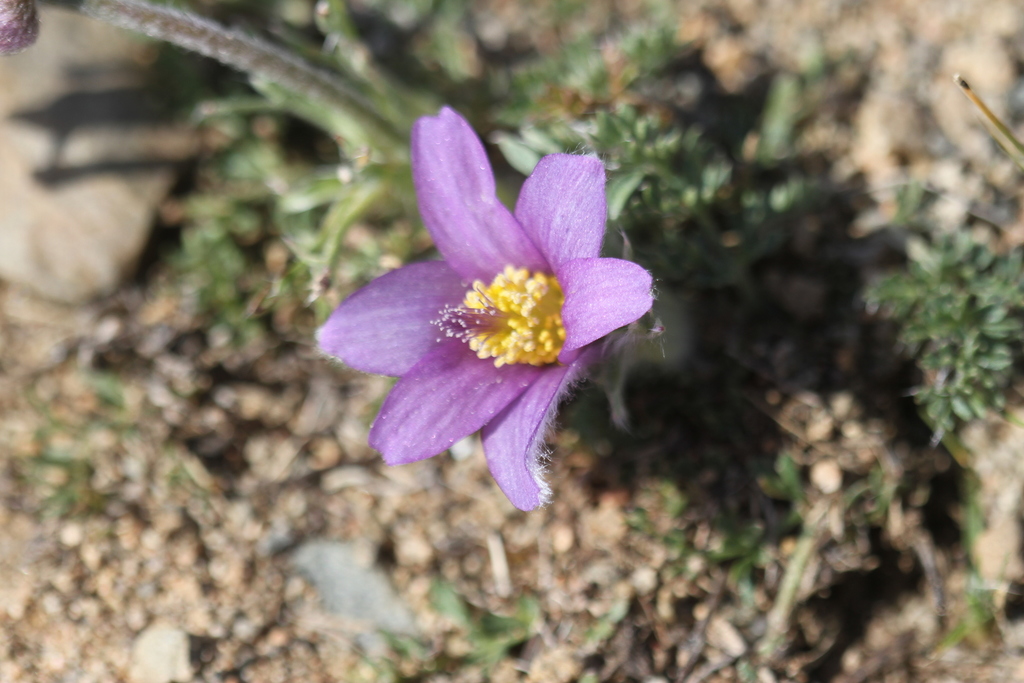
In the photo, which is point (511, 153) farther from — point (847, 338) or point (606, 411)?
point (847, 338)

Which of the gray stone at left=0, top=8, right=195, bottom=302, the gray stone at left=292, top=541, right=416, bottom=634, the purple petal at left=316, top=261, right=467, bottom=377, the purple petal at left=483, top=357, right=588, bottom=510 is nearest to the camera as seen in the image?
the purple petal at left=483, top=357, right=588, bottom=510

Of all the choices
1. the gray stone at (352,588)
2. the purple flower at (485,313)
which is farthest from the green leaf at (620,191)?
the gray stone at (352,588)

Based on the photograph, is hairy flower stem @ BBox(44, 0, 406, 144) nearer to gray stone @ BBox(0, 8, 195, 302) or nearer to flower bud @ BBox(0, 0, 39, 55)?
flower bud @ BBox(0, 0, 39, 55)

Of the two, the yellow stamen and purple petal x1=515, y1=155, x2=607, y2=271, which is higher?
purple petal x1=515, y1=155, x2=607, y2=271

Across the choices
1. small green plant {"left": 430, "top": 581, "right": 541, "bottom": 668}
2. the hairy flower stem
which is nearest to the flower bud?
the hairy flower stem

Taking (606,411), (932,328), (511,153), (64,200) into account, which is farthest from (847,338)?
(64,200)

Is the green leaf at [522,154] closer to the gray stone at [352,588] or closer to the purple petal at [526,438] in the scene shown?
the purple petal at [526,438]

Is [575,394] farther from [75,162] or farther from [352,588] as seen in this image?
[75,162]

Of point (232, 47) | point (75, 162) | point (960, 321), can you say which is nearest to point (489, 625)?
point (960, 321)
